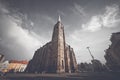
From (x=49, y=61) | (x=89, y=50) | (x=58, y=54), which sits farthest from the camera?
(x=89, y=50)

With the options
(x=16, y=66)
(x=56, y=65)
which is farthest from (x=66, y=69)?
(x=16, y=66)

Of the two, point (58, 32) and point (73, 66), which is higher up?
point (58, 32)

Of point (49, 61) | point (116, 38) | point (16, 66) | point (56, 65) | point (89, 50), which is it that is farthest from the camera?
point (16, 66)

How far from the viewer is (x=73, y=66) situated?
21.8 meters

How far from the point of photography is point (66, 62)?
64.5ft

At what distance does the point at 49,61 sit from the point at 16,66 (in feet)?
128

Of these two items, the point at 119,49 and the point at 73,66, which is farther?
the point at 73,66

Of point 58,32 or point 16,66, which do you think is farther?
point 16,66

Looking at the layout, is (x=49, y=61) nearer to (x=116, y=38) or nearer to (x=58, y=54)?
(x=58, y=54)

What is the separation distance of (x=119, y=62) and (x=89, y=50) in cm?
1131

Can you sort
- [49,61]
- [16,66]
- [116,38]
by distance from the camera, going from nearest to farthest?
1. [49,61]
2. [116,38]
3. [16,66]

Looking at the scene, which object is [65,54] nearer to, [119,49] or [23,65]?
[119,49]

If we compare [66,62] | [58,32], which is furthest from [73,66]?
[58,32]

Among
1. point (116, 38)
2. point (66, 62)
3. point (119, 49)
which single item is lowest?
point (66, 62)
